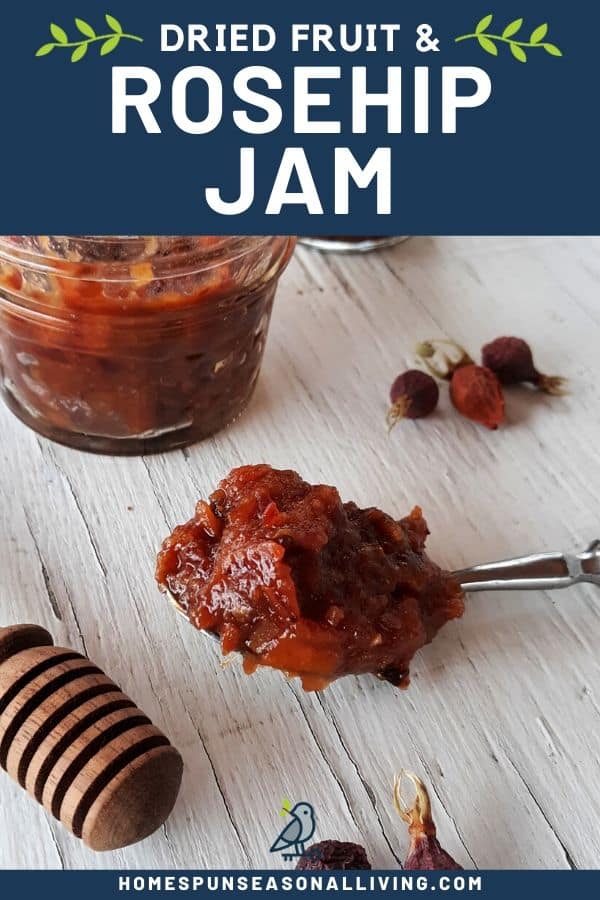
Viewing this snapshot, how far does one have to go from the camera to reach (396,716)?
152 cm

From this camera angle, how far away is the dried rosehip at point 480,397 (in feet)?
6.43

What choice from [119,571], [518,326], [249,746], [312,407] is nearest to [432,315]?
[518,326]

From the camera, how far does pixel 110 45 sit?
152 centimetres

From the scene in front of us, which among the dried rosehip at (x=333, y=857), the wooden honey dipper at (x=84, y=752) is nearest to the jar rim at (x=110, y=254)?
the wooden honey dipper at (x=84, y=752)

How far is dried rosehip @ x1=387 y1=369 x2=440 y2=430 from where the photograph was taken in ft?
6.40

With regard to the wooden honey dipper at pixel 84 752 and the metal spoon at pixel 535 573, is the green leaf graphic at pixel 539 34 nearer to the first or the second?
the metal spoon at pixel 535 573

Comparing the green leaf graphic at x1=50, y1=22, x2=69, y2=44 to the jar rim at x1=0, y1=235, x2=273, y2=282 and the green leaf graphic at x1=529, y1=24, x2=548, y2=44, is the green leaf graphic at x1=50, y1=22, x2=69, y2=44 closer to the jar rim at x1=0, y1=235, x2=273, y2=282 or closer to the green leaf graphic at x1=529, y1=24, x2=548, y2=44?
the jar rim at x1=0, y1=235, x2=273, y2=282

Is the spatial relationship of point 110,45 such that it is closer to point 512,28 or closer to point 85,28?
point 85,28

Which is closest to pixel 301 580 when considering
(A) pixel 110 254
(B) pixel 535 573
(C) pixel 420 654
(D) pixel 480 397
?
(C) pixel 420 654

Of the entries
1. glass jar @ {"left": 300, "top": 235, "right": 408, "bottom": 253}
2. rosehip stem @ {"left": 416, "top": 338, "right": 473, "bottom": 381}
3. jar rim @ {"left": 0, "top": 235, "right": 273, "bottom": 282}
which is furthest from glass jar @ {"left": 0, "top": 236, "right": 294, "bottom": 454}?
glass jar @ {"left": 300, "top": 235, "right": 408, "bottom": 253}

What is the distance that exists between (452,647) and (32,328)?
2.66 feet

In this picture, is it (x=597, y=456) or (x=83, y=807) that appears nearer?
(x=83, y=807)

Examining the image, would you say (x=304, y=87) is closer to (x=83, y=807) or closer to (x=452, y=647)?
(x=452, y=647)

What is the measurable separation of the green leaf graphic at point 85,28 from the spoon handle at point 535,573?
931mm
